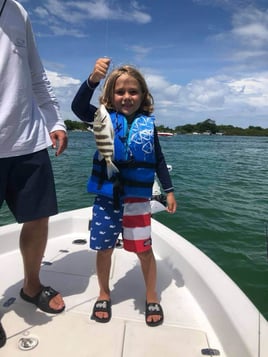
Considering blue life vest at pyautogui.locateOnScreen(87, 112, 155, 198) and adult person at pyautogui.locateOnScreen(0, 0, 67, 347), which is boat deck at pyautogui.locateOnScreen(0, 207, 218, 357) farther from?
blue life vest at pyautogui.locateOnScreen(87, 112, 155, 198)

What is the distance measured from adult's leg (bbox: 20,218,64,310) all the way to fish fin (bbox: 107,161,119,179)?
60 centimetres

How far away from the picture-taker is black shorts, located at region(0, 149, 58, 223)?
225 centimetres

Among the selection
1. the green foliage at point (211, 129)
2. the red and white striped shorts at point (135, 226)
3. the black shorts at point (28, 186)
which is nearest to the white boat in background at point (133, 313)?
the red and white striped shorts at point (135, 226)

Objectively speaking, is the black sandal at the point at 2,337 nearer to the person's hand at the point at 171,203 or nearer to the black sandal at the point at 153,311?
the black sandal at the point at 153,311

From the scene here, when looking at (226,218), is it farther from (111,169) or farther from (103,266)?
(111,169)

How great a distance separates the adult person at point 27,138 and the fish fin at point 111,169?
0.41 metres

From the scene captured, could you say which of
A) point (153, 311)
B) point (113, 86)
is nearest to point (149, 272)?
point (153, 311)

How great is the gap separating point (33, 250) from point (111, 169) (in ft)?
2.82

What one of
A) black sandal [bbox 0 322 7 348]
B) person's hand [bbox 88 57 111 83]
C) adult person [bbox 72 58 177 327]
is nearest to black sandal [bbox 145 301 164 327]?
adult person [bbox 72 58 177 327]

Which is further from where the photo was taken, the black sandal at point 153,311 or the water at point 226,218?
the water at point 226,218

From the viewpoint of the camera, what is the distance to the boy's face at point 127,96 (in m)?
2.58

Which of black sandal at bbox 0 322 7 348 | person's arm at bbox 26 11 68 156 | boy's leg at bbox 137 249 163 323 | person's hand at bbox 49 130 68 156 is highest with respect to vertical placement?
person's arm at bbox 26 11 68 156

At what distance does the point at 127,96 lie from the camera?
2.60 meters

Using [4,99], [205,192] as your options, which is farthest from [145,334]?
[205,192]
